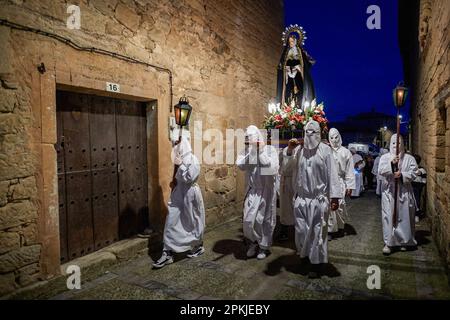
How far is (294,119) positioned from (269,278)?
2.82 meters

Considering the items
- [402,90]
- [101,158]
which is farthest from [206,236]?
[402,90]

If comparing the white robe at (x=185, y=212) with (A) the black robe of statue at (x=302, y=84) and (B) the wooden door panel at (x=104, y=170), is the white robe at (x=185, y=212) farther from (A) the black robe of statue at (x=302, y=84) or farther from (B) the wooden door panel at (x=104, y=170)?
(A) the black robe of statue at (x=302, y=84)

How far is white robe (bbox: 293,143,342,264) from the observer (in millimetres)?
3879

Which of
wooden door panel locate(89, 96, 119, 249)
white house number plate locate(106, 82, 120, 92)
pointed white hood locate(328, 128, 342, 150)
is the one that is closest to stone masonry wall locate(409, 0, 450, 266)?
pointed white hood locate(328, 128, 342, 150)

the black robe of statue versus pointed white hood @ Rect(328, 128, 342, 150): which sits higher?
the black robe of statue

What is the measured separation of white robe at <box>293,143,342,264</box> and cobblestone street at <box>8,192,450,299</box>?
392 millimetres

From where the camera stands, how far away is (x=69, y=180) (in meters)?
4.07

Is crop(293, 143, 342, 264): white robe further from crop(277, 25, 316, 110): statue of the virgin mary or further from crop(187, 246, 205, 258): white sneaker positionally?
crop(277, 25, 316, 110): statue of the virgin mary

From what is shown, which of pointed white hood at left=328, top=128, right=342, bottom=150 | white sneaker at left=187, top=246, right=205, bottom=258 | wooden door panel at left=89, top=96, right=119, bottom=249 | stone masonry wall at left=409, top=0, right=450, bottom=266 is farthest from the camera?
pointed white hood at left=328, top=128, right=342, bottom=150

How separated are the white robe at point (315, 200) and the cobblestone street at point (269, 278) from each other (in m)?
0.39
